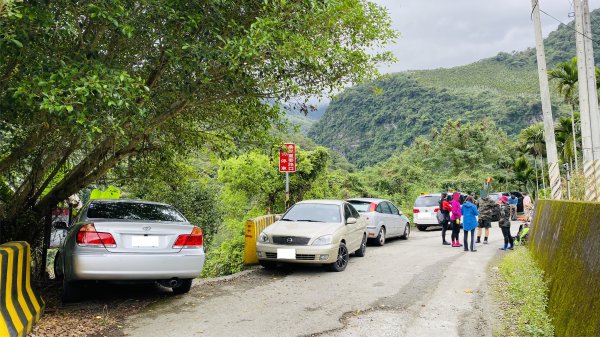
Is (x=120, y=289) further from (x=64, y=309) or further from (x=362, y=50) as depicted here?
(x=362, y=50)

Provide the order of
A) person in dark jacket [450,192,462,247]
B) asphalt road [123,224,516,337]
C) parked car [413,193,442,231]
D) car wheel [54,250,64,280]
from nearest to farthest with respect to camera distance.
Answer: asphalt road [123,224,516,337], car wheel [54,250,64,280], person in dark jacket [450,192,462,247], parked car [413,193,442,231]

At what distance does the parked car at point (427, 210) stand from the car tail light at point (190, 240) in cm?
1536

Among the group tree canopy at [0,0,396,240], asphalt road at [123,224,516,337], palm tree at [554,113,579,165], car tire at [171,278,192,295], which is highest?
palm tree at [554,113,579,165]

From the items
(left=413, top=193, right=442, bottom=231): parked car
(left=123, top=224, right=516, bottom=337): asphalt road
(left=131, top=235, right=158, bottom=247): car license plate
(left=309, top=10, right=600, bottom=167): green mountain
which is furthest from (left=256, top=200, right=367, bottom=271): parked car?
(left=309, top=10, right=600, bottom=167): green mountain

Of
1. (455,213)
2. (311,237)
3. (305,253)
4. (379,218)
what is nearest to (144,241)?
(305,253)

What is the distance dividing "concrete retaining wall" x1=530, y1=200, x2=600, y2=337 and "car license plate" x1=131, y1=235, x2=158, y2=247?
196 inches

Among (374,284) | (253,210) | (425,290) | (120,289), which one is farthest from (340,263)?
(253,210)

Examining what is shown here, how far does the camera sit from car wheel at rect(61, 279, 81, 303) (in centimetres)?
671

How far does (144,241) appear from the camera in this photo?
21.1ft

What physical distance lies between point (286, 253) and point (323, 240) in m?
0.77

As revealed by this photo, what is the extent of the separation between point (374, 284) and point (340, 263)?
4.94 feet

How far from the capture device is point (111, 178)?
45.3 ft

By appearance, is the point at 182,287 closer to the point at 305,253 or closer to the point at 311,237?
the point at 305,253

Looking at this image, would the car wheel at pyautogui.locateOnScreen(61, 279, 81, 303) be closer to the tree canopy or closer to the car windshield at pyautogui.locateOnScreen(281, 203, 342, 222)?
the tree canopy
